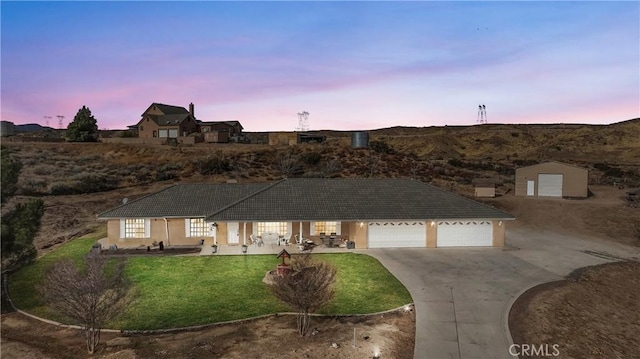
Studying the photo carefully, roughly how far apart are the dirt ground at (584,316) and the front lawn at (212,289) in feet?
16.5

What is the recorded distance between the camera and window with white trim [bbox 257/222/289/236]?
28703 mm

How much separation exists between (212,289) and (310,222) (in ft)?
33.3

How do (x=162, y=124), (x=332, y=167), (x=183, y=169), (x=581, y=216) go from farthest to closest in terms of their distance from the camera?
(x=162, y=124)
(x=183, y=169)
(x=332, y=167)
(x=581, y=216)

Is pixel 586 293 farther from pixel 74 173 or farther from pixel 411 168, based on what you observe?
pixel 74 173

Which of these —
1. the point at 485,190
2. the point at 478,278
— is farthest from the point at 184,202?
the point at 485,190

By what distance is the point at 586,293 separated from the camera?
2023cm

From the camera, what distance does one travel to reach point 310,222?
2881 centimetres

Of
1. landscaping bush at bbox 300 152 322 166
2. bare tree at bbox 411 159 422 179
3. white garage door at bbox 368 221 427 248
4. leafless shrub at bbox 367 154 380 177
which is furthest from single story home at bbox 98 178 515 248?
landscaping bush at bbox 300 152 322 166

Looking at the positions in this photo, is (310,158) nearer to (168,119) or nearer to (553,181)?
(168,119)

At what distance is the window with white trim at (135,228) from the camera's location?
2852 centimetres

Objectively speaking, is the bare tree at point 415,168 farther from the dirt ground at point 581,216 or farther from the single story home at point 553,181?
the dirt ground at point 581,216

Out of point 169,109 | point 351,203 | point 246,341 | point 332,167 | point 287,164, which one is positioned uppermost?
point 169,109

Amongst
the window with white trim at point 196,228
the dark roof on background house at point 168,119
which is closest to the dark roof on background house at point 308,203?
the window with white trim at point 196,228

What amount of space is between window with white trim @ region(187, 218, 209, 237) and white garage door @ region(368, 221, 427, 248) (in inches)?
455
